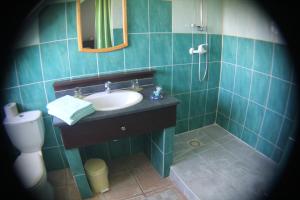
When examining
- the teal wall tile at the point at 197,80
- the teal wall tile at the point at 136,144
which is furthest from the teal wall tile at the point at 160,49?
the teal wall tile at the point at 136,144

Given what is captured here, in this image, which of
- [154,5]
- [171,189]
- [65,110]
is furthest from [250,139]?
[65,110]

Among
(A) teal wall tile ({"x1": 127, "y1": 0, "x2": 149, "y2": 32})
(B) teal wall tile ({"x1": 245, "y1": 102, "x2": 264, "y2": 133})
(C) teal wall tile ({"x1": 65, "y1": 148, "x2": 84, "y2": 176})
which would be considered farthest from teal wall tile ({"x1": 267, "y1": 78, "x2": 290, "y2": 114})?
(C) teal wall tile ({"x1": 65, "y1": 148, "x2": 84, "y2": 176})

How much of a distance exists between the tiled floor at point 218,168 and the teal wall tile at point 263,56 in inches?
31.6

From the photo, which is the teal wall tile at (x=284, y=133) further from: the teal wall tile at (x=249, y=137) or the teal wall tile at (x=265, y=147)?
the teal wall tile at (x=249, y=137)

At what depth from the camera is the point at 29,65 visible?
61.2 inches

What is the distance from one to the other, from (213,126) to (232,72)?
699 millimetres

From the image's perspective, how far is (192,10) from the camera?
192cm

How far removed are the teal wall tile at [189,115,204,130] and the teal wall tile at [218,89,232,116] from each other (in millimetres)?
247

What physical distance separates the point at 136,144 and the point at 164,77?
74 cm

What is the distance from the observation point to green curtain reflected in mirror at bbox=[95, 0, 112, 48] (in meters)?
1.59

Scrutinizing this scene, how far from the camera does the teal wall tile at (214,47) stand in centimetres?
214

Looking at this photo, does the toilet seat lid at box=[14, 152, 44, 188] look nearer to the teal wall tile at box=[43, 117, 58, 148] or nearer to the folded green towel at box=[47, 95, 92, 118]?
the teal wall tile at box=[43, 117, 58, 148]

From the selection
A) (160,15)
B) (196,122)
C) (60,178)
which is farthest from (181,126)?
(60,178)

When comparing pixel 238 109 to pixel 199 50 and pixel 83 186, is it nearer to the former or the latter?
pixel 199 50
